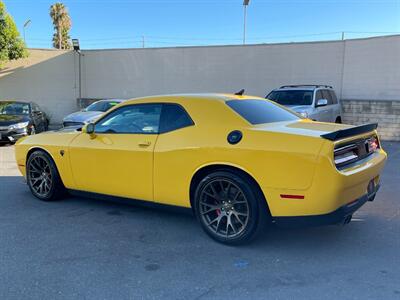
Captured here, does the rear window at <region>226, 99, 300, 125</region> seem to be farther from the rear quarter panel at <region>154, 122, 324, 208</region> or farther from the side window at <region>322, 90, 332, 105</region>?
the side window at <region>322, 90, 332, 105</region>

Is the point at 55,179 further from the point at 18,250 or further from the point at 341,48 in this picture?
the point at 341,48

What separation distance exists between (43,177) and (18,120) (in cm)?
745

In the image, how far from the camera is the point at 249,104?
178 inches

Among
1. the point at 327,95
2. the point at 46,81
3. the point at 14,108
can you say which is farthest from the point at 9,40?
the point at 327,95

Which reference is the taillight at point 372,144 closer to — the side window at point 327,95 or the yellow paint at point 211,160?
the yellow paint at point 211,160

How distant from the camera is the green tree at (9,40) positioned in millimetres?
16625

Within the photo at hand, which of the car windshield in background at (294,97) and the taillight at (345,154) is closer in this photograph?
the taillight at (345,154)

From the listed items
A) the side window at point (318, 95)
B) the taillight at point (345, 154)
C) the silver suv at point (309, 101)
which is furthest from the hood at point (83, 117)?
the taillight at point (345, 154)

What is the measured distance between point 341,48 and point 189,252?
12.5 meters

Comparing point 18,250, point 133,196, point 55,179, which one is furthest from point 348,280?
point 55,179

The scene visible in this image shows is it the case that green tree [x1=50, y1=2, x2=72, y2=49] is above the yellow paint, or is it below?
above

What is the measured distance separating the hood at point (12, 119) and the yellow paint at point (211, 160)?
23.7 feet

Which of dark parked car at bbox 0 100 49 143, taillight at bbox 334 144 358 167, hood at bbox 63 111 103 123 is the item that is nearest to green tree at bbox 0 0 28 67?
dark parked car at bbox 0 100 49 143

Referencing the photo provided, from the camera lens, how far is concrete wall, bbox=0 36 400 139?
44.7 feet
